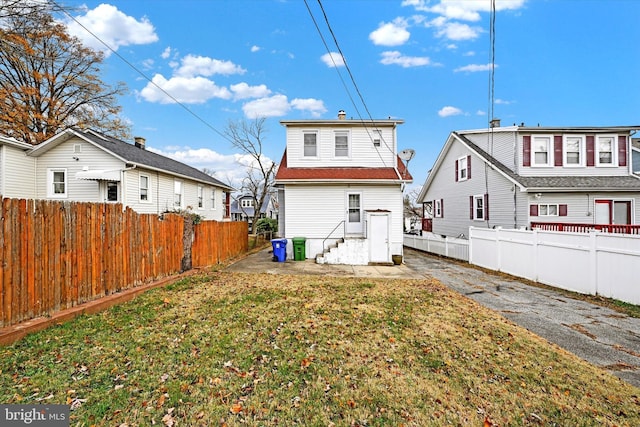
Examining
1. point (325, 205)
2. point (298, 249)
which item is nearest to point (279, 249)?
point (298, 249)

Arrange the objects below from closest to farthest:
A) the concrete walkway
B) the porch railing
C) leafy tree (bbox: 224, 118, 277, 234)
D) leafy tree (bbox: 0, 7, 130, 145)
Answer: the concrete walkway → the porch railing → leafy tree (bbox: 0, 7, 130, 145) → leafy tree (bbox: 224, 118, 277, 234)

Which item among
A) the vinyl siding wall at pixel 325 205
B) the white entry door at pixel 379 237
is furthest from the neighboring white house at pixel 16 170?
the white entry door at pixel 379 237

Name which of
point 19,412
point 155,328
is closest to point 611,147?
point 155,328

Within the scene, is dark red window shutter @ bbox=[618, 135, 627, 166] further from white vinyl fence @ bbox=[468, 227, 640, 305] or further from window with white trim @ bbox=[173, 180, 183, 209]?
window with white trim @ bbox=[173, 180, 183, 209]

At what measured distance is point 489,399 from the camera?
296 cm

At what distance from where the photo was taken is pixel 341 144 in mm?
13695

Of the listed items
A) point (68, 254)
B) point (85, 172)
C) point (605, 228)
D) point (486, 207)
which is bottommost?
Answer: point (68, 254)

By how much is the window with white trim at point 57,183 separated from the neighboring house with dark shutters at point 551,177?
21.4 m

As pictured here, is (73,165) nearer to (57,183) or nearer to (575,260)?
(57,183)

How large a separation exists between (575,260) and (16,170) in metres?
21.6

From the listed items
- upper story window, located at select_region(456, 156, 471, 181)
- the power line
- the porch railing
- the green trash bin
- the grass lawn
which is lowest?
the grass lawn

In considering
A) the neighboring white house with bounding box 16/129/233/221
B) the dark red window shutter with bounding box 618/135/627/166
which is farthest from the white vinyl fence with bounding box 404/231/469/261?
the neighboring white house with bounding box 16/129/233/221

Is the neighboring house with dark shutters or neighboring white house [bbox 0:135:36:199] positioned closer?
neighboring white house [bbox 0:135:36:199]

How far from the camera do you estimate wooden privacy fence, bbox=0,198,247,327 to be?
4156mm
